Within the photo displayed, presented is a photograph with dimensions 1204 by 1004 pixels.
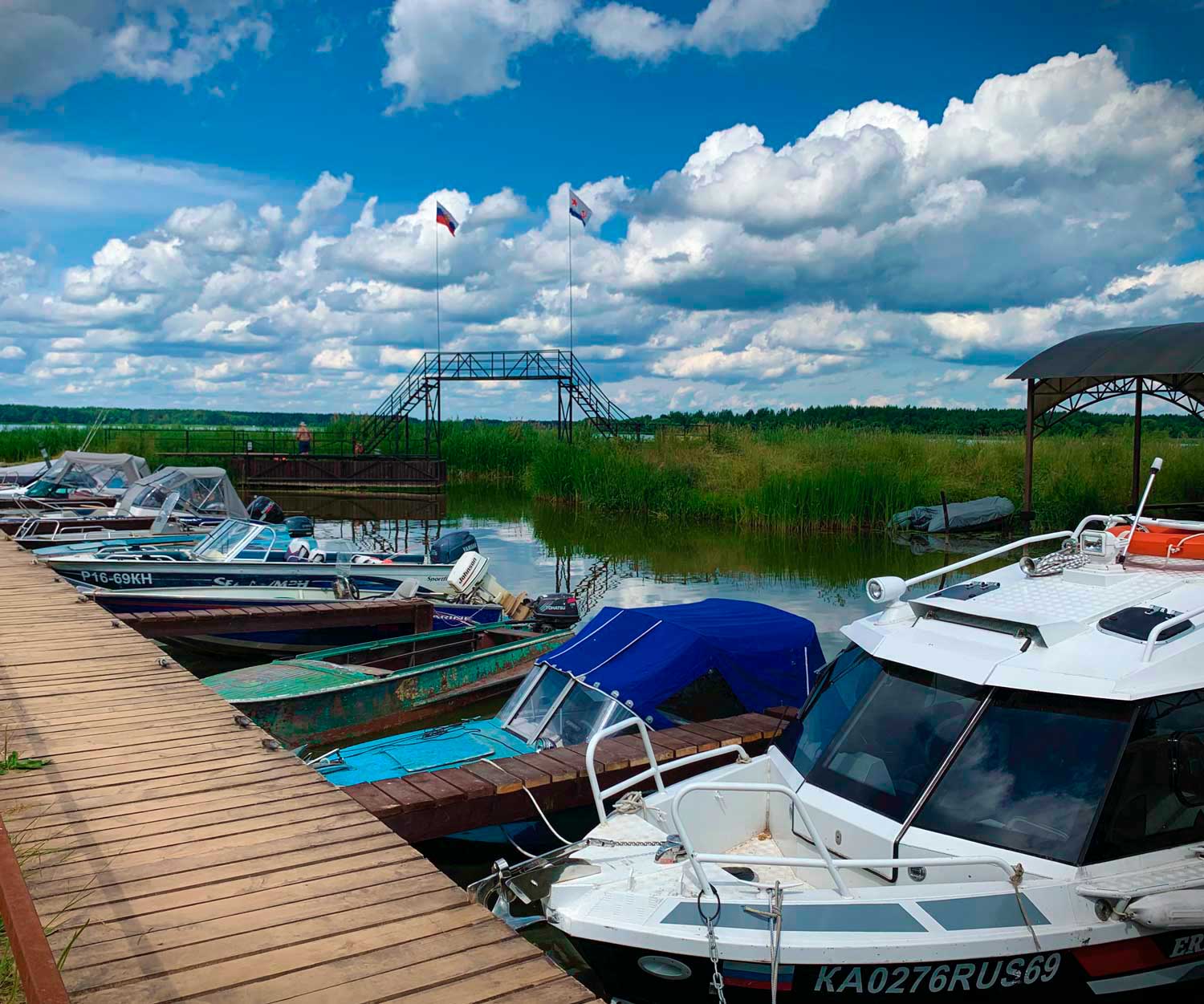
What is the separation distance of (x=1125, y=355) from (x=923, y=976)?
57.5ft

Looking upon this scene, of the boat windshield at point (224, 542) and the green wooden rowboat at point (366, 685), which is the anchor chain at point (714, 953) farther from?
the boat windshield at point (224, 542)

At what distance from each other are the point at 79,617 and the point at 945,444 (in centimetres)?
2986

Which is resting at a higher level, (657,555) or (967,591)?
(967,591)

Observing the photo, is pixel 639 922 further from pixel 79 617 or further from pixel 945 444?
pixel 945 444

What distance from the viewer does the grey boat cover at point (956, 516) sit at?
28.9 m

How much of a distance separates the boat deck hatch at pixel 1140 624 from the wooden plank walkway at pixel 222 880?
345 centimetres

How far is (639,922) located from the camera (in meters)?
4.72

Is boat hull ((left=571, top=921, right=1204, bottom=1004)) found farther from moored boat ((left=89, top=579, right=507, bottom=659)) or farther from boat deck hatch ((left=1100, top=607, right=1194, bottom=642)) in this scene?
moored boat ((left=89, top=579, right=507, bottom=659))

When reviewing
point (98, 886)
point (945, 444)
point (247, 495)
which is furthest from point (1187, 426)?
point (98, 886)

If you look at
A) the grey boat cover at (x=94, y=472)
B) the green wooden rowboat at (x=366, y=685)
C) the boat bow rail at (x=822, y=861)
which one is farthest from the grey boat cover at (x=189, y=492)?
the boat bow rail at (x=822, y=861)

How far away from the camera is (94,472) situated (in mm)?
→ 26922

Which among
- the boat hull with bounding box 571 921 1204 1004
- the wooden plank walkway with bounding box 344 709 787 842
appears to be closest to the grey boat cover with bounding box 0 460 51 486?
the wooden plank walkway with bounding box 344 709 787 842

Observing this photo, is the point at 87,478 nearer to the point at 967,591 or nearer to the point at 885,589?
the point at 885,589

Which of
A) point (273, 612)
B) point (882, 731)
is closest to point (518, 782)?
point (882, 731)
